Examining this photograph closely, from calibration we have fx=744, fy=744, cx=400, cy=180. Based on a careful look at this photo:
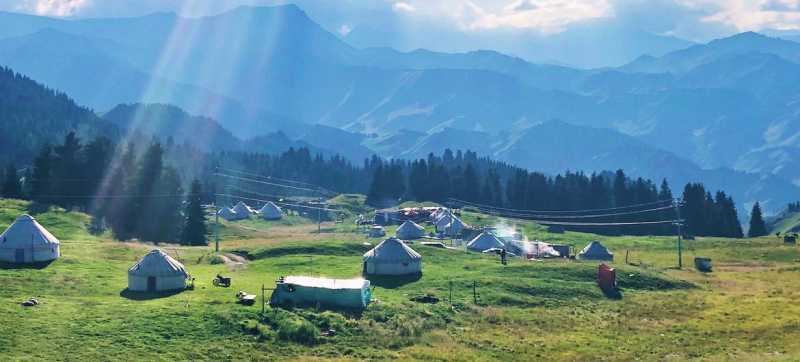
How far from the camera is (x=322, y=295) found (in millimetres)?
65625

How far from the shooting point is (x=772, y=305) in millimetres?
72250

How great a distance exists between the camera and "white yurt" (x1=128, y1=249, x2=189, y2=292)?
68750 millimetres

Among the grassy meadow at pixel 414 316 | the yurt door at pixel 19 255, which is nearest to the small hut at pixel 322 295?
the grassy meadow at pixel 414 316

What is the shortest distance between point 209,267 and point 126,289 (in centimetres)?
1716

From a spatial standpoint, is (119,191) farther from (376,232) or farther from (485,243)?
(485,243)

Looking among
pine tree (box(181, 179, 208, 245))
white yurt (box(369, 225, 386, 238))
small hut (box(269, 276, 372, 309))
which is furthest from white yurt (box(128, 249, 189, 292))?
white yurt (box(369, 225, 386, 238))

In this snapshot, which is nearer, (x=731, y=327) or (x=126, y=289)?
(x=731, y=327)

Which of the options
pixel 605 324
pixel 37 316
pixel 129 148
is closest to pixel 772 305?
pixel 605 324

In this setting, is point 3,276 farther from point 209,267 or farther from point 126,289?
point 209,267

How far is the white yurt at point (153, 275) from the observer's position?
68750mm

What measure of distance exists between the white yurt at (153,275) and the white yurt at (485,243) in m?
51.9

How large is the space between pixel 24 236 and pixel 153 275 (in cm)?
1723

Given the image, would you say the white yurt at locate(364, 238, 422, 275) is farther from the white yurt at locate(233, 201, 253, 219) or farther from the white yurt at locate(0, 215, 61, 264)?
the white yurt at locate(233, 201, 253, 219)

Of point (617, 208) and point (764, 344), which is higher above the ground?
point (617, 208)
